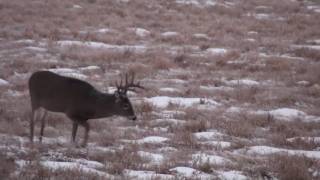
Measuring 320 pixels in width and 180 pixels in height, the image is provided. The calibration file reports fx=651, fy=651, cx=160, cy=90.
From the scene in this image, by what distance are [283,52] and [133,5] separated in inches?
389

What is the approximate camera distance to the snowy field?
9000 mm

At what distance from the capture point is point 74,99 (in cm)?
1066

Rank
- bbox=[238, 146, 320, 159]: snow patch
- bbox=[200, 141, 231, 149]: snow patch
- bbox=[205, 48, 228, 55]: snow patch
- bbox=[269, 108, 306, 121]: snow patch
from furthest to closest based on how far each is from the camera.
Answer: bbox=[205, 48, 228, 55]: snow patch < bbox=[269, 108, 306, 121]: snow patch < bbox=[200, 141, 231, 149]: snow patch < bbox=[238, 146, 320, 159]: snow patch

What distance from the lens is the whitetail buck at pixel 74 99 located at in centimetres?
1062

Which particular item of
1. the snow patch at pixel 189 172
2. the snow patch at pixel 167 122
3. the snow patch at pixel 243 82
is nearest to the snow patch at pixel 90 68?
the snow patch at pixel 243 82

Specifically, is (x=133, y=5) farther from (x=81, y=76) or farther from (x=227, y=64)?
(x=81, y=76)

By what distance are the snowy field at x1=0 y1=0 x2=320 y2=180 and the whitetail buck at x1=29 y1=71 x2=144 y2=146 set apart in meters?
0.41

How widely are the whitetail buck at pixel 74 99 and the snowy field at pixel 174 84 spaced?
41cm

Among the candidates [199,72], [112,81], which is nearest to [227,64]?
[199,72]

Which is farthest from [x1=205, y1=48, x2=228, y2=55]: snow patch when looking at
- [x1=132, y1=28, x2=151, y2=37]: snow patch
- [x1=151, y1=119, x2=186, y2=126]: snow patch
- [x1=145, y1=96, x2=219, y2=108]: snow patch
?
[x1=151, y1=119, x2=186, y2=126]: snow patch

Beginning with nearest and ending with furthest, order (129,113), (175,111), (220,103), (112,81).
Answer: (129,113) < (175,111) < (220,103) < (112,81)

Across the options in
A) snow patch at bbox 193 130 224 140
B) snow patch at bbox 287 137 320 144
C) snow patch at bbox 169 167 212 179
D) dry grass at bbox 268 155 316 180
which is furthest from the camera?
snow patch at bbox 193 130 224 140

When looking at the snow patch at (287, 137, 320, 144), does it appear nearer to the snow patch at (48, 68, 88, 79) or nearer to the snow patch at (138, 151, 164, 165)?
the snow patch at (138, 151, 164, 165)

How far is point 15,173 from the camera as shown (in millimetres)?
7398
